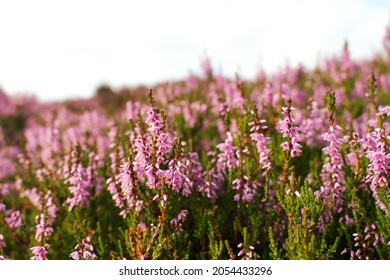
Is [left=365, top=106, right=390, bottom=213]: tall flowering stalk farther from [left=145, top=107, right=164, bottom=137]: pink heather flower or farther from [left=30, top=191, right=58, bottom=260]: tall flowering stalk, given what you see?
[left=30, top=191, right=58, bottom=260]: tall flowering stalk

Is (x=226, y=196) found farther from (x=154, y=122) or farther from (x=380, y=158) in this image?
(x=380, y=158)

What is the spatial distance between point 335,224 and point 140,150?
6.79 feet

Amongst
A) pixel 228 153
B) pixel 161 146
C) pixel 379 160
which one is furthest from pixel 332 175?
pixel 161 146

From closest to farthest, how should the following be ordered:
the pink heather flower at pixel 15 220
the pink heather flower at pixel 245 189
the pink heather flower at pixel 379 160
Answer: the pink heather flower at pixel 379 160 → the pink heather flower at pixel 245 189 → the pink heather flower at pixel 15 220

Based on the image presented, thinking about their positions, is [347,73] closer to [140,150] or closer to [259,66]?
[259,66]

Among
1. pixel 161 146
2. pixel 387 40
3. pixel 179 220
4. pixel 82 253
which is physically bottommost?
pixel 82 253

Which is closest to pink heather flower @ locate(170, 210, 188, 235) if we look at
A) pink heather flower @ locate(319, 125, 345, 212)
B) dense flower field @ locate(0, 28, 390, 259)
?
dense flower field @ locate(0, 28, 390, 259)

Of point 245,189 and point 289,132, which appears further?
point 245,189

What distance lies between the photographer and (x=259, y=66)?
9781 mm

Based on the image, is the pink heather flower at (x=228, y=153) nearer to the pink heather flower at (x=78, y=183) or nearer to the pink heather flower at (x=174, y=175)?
the pink heather flower at (x=174, y=175)

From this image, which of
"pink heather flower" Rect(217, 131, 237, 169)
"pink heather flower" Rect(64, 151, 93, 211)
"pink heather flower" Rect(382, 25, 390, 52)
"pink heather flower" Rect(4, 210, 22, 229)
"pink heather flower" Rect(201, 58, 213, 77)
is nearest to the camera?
"pink heather flower" Rect(217, 131, 237, 169)

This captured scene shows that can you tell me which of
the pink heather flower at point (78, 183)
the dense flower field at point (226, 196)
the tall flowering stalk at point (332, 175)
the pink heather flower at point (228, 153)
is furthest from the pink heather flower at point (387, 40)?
the pink heather flower at point (78, 183)
